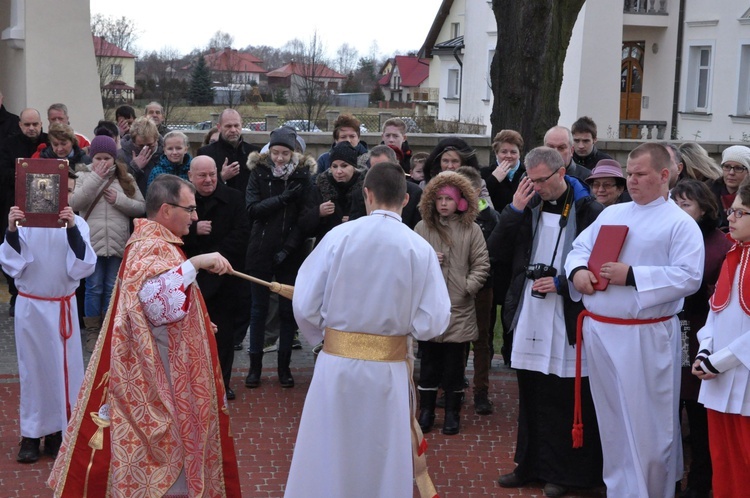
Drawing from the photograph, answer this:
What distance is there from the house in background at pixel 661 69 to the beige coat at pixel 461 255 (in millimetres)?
19527

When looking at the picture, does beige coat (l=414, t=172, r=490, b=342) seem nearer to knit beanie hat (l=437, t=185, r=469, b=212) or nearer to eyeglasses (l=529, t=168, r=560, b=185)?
knit beanie hat (l=437, t=185, r=469, b=212)

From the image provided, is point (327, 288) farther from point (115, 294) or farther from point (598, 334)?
point (598, 334)

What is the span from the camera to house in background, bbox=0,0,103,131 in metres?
12.4

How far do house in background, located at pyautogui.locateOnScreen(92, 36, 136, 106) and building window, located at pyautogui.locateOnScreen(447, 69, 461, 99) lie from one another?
14.2 metres

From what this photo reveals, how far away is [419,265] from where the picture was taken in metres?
5.05

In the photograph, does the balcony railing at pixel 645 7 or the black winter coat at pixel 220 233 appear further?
the balcony railing at pixel 645 7

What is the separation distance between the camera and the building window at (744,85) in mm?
27766

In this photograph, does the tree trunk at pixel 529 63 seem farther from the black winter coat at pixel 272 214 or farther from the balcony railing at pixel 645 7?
the balcony railing at pixel 645 7

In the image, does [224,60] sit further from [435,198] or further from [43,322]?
[43,322]

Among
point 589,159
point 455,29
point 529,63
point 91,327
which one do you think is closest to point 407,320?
point 589,159

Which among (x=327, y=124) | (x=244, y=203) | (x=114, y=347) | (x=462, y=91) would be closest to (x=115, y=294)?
(x=114, y=347)

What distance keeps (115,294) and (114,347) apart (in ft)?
1.06

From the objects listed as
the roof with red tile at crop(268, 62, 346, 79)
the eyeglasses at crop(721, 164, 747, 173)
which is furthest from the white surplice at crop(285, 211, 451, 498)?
the roof with red tile at crop(268, 62, 346, 79)

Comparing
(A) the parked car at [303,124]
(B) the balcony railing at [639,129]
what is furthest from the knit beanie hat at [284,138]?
(B) the balcony railing at [639,129]
